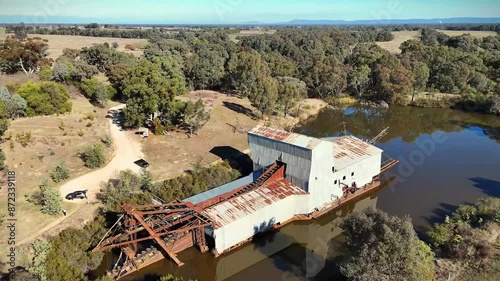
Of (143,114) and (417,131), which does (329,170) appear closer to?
(143,114)

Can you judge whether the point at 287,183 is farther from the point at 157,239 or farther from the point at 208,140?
the point at 208,140

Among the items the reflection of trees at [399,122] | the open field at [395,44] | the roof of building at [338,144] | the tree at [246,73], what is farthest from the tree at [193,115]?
the open field at [395,44]

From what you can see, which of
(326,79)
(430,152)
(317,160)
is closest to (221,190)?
(317,160)

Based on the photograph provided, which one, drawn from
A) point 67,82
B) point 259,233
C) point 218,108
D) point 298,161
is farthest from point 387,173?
point 67,82

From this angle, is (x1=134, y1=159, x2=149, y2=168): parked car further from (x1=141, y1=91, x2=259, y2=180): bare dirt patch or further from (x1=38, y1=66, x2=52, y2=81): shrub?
(x1=38, y1=66, x2=52, y2=81): shrub

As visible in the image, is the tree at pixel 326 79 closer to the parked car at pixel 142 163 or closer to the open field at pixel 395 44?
the parked car at pixel 142 163

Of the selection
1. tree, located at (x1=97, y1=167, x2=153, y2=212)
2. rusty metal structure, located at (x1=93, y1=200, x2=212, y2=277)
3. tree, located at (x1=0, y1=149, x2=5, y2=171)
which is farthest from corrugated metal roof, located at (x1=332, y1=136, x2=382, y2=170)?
tree, located at (x1=0, y1=149, x2=5, y2=171)

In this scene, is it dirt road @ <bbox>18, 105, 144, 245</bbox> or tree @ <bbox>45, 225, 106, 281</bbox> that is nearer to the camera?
tree @ <bbox>45, 225, 106, 281</bbox>
